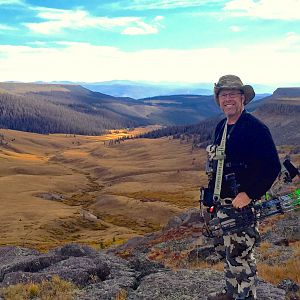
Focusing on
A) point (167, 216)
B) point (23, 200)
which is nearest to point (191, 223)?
point (167, 216)

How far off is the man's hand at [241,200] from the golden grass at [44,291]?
18.5 feet

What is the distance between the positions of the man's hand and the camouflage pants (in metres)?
0.54

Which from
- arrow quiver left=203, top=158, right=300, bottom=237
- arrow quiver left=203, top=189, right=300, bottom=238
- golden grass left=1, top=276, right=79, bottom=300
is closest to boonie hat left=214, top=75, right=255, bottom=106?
arrow quiver left=203, top=158, right=300, bottom=237

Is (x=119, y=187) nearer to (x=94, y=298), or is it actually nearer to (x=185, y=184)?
(x=185, y=184)

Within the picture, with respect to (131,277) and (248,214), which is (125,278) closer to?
(131,277)

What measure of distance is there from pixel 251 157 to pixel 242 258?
212 centimetres

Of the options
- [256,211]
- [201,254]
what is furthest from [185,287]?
[201,254]

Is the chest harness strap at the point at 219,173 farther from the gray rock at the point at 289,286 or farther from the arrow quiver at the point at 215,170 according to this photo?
the gray rock at the point at 289,286

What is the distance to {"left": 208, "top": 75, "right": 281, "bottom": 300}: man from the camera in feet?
23.9

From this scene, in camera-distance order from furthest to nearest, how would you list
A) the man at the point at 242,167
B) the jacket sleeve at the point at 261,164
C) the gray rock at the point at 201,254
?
the gray rock at the point at 201,254 → the man at the point at 242,167 → the jacket sleeve at the point at 261,164

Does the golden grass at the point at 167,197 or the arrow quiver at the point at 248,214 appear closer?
the arrow quiver at the point at 248,214

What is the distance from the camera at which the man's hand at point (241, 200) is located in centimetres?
739

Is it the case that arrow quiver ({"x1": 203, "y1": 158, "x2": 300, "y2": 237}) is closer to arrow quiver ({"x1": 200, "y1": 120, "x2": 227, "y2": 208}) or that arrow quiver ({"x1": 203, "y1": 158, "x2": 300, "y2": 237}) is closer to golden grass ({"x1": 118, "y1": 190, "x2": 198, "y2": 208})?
arrow quiver ({"x1": 200, "y1": 120, "x2": 227, "y2": 208})

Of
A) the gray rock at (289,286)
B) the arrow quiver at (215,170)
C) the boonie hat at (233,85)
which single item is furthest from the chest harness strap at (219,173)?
the gray rock at (289,286)
